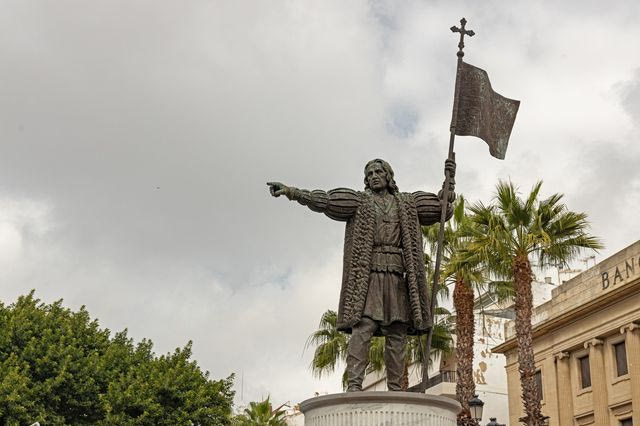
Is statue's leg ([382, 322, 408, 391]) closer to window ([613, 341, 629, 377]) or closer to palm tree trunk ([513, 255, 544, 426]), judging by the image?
palm tree trunk ([513, 255, 544, 426])

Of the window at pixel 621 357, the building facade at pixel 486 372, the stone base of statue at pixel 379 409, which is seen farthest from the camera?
the building facade at pixel 486 372

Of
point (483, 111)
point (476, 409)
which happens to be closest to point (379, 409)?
point (483, 111)

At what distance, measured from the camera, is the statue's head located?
348 inches

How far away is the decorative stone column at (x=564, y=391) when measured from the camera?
1182 inches

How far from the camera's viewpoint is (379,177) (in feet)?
29.0

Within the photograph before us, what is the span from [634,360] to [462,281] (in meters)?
6.75

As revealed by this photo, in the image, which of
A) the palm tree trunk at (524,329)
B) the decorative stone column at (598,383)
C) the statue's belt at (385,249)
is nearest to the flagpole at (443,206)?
the statue's belt at (385,249)

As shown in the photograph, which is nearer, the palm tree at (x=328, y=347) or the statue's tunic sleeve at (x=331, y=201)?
the statue's tunic sleeve at (x=331, y=201)

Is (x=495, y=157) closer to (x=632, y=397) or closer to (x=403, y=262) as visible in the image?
(x=403, y=262)

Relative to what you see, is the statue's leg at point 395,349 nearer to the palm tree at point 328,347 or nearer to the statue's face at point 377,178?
the statue's face at point 377,178

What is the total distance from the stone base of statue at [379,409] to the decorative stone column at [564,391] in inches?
938

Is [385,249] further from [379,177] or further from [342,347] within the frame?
[342,347]

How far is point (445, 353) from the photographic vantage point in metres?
25.5

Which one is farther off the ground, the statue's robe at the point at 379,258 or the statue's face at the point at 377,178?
the statue's face at the point at 377,178
